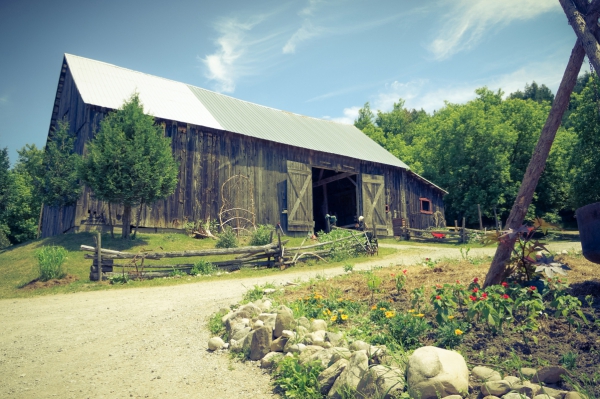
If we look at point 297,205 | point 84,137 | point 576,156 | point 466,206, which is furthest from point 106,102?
point 466,206

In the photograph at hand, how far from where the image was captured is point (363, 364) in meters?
3.87

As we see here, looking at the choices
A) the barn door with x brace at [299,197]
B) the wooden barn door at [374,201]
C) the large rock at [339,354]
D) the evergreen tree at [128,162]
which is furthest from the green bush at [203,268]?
the wooden barn door at [374,201]

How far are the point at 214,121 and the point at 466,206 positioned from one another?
884 inches

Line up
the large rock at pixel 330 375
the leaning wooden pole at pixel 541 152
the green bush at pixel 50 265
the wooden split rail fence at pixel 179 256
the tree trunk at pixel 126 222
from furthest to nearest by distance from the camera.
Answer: the tree trunk at pixel 126 222
the wooden split rail fence at pixel 179 256
the green bush at pixel 50 265
the leaning wooden pole at pixel 541 152
the large rock at pixel 330 375

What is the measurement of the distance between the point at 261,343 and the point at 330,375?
1378 millimetres

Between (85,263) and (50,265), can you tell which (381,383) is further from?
Answer: (85,263)

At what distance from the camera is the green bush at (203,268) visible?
1278 cm

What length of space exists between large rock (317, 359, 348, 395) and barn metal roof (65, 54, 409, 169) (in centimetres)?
1616

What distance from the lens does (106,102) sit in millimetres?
17703

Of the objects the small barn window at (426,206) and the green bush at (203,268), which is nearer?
the green bush at (203,268)

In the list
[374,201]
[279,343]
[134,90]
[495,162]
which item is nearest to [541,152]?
[279,343]

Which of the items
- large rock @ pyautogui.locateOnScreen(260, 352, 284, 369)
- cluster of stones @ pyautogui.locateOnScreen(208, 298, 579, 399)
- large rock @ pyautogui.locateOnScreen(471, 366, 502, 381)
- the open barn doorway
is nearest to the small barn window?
the open barn doorway

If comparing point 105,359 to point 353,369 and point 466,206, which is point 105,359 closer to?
point 353,369

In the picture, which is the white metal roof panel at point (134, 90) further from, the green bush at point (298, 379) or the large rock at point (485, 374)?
the large rock at point (485, 374)
